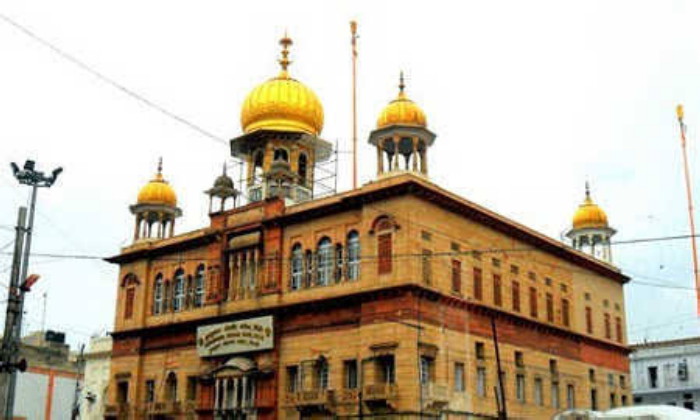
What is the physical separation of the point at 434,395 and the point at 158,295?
19863 millimetres

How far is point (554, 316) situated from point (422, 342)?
42.8ft

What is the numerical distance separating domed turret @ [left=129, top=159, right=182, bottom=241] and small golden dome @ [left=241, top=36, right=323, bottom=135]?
6179 millimetres

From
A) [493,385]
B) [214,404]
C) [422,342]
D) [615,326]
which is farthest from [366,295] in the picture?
[615,326]

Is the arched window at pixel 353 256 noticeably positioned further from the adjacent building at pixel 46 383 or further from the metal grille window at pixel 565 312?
the adjacent building at pixel 46 383

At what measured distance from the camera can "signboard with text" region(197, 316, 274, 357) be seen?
44.8 metres

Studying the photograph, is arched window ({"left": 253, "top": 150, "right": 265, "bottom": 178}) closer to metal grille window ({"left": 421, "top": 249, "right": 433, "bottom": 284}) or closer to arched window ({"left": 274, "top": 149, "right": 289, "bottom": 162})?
arched window ({"left": 274, "top": 149, "right": 289, "bottom": 162})

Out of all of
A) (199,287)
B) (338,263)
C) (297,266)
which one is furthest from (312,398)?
(199,287)

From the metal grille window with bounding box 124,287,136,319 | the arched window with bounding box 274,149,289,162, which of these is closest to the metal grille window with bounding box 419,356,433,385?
the arched window with bounding box 274,149,289,162

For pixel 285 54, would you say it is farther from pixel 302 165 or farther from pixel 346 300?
pixel 346 300

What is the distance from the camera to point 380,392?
128 ft

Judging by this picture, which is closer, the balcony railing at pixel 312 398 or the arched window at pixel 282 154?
the balcony railing at pixel 312 398

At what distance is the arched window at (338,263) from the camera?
43.3 meters

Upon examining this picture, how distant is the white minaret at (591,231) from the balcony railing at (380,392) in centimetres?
2419

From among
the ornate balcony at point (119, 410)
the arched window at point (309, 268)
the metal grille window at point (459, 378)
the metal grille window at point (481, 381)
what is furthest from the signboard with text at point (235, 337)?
the metal grille window at point (481, 381)
